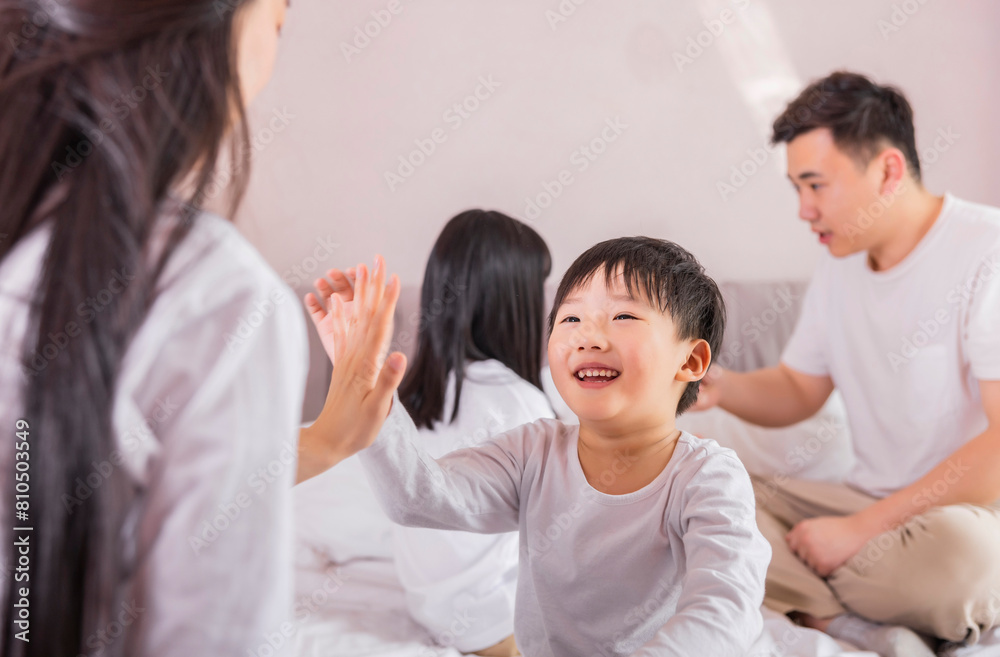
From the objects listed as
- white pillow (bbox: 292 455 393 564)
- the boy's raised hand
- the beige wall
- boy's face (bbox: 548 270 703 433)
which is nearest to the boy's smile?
boy's face (bbox: 548 270 703 433)

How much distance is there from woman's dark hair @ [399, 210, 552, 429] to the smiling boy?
0.43 m

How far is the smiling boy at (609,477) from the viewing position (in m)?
0.72

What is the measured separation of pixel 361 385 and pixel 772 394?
42.3 inches

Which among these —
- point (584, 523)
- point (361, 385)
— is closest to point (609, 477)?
point (584, 523)

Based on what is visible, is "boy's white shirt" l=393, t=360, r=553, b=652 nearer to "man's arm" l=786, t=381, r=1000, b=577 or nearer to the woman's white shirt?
"man's arm" l=786, t=381, r=1000, b=577

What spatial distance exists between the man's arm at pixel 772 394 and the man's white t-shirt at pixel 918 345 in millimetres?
59

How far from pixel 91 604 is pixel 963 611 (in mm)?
1130

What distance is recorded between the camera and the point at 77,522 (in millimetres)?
462

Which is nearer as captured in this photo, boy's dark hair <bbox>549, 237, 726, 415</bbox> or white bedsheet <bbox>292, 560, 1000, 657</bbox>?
boy's dark hair <bbox>549, 237, 726, 415</bbox>

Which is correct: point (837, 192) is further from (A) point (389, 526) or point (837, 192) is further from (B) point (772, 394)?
(A) point (389, 526)

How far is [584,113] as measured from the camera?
78.9 inches

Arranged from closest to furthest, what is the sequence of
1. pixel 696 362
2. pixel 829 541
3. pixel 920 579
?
1. pixel 696 362
2. pixel 920 579
3. pixel 829 541

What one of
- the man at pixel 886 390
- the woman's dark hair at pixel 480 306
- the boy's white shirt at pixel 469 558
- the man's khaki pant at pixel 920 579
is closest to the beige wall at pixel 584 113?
the man at pixel 886 390

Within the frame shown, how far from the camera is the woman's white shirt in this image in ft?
1.46
